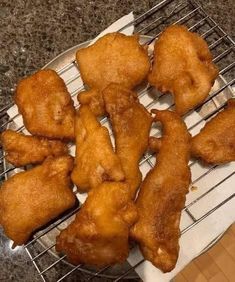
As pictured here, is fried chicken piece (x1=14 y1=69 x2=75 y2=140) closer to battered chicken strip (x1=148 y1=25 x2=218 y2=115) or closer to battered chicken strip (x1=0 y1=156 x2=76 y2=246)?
battered chicken strip (x1=0 y1=156 x2=76 y2=246)

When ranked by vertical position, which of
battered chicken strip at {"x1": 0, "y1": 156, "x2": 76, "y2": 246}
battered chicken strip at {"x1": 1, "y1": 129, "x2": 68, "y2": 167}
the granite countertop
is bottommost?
battered chicken strip at {"x1": 0, "y1": 156, "x2": 76, "y2": 246}

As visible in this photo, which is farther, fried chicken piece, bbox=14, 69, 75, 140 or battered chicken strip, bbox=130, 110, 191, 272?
fried chicken piece, bbox=14, 69, 75, 140

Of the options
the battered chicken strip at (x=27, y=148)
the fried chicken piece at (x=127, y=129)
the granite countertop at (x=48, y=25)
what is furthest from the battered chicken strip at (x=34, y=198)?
the granite countertop at (x=48, y=25)

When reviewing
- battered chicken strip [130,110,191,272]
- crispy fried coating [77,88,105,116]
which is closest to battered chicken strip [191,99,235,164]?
battered chicken strip [130,110,191,272]

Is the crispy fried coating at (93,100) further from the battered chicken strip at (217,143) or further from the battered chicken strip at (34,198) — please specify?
the battered chicken strip at (217,143)

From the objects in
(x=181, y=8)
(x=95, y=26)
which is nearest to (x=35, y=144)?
(x=95, y=26)

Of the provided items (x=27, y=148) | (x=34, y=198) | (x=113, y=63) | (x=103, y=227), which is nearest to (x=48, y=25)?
(x=113, y=63)
